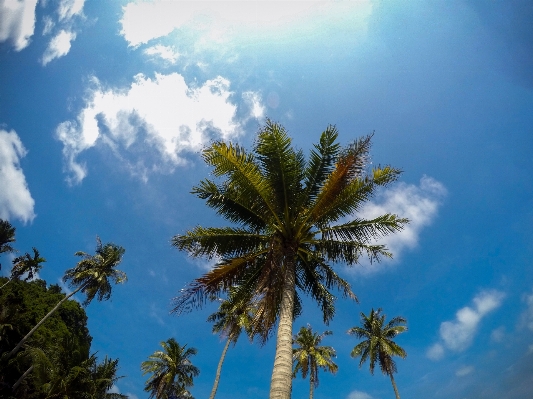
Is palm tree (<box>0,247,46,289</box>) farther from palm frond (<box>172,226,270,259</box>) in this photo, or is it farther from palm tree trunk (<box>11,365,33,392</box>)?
palm frond (<box>172,226,270,259</box>)

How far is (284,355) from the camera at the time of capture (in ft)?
26.1

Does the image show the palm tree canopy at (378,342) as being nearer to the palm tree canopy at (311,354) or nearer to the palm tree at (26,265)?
the palm tree canopy at (311,354)

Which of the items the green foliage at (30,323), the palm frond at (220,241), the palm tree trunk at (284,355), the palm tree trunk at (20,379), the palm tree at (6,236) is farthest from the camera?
the palm tree at (6,236)

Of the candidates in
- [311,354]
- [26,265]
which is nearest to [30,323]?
[26,265]

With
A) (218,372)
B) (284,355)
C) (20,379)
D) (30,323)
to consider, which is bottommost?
(284,355)

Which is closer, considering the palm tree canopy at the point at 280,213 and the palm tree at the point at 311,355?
the palm tree canopy at the point at 280,213

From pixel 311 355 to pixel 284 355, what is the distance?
31.0 metres

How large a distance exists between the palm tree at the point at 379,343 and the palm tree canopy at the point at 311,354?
2974 mm

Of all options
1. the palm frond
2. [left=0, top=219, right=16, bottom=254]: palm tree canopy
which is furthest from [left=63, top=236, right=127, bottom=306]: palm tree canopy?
the palm frond

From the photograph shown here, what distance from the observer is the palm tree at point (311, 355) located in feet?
112

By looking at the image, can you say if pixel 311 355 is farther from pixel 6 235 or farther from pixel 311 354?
pixel 6 235

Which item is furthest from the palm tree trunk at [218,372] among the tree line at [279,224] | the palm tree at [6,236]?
the palm tree at [6,236]

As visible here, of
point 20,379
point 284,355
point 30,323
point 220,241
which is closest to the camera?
point 284,355

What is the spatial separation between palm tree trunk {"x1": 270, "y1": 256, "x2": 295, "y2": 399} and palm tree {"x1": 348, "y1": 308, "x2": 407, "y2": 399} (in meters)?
29.4
